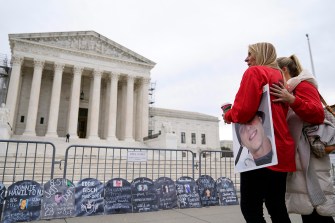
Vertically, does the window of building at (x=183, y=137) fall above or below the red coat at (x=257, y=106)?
above

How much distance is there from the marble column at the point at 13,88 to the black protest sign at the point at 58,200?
77.6 ft

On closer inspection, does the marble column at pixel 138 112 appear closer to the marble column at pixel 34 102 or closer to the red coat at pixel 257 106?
the marble column at pixel 34 102

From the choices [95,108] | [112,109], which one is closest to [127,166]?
[95,108]

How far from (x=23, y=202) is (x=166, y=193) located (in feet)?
10.7

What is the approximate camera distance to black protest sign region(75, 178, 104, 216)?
561 cm

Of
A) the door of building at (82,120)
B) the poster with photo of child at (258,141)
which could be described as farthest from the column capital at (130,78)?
the poster with photo of child at (258,141)

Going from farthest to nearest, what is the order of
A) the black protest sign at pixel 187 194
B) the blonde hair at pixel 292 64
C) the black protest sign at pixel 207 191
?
1. the black protest sign at pixel 207 191
2. the black protest sign at pixel 187 194
3. the blonde hair at pixel 292 64

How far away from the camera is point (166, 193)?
647 cm

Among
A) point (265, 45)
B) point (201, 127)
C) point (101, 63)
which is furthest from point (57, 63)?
point (201, 127)

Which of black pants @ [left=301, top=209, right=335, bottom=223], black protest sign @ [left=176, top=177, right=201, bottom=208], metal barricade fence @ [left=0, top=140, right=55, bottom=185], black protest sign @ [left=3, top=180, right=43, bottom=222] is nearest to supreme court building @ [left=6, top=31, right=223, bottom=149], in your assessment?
metal barricade fence @ [left=0, top=140, right=55, bottom=185]

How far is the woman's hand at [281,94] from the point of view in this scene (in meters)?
2.42

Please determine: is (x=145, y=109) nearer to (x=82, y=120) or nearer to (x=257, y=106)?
(x=82, y=120)

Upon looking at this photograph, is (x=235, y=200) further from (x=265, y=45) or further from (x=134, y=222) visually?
(x=265, y=45)

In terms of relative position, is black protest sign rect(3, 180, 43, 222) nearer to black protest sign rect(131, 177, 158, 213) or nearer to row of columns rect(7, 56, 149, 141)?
black protest sign rect(131, 177, 158, 213)
